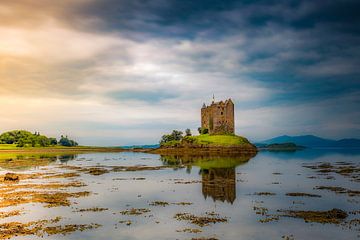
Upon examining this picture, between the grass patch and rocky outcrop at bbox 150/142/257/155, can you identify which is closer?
rocky outcrop at bbox 150/142/257/155

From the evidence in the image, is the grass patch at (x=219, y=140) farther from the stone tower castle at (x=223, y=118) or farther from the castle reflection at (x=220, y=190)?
the castle reflection at (x=220, y=190)

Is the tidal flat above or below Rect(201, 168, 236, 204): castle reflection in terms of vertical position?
below

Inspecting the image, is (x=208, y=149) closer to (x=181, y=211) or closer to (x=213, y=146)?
(x=213, y=146)

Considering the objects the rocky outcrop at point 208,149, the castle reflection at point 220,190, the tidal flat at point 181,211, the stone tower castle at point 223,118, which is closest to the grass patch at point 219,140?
the rocky outcrop at point 208,149

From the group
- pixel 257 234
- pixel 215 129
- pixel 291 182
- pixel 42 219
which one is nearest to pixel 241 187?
pixel 291 182

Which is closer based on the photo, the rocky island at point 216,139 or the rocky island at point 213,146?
the rocky island at point 213,146

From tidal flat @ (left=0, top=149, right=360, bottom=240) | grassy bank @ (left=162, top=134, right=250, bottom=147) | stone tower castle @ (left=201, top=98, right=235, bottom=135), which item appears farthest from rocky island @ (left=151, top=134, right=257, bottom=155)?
tidal flat @ (left=0, top=149, right=360, bottom=240)

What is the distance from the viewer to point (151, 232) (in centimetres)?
2477

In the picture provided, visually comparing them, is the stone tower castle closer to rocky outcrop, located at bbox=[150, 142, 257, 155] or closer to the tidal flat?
rocky outcrop, located at bbox=[150, 142, 257, 155]

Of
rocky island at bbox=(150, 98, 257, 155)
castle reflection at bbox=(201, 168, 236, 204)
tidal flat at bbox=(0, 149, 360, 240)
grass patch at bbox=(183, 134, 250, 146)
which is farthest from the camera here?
grass patch at bbox=(183, 134, 250, 146)

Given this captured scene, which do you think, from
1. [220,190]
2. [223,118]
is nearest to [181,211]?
[220,190]

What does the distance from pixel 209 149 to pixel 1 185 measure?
11141 cm

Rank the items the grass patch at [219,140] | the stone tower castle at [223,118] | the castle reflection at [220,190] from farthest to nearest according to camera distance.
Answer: the stone tower castle at [223,118] → the grass patch at [219,140] → the castle reflection at [220,190]

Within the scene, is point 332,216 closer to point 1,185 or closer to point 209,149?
point 1,185
